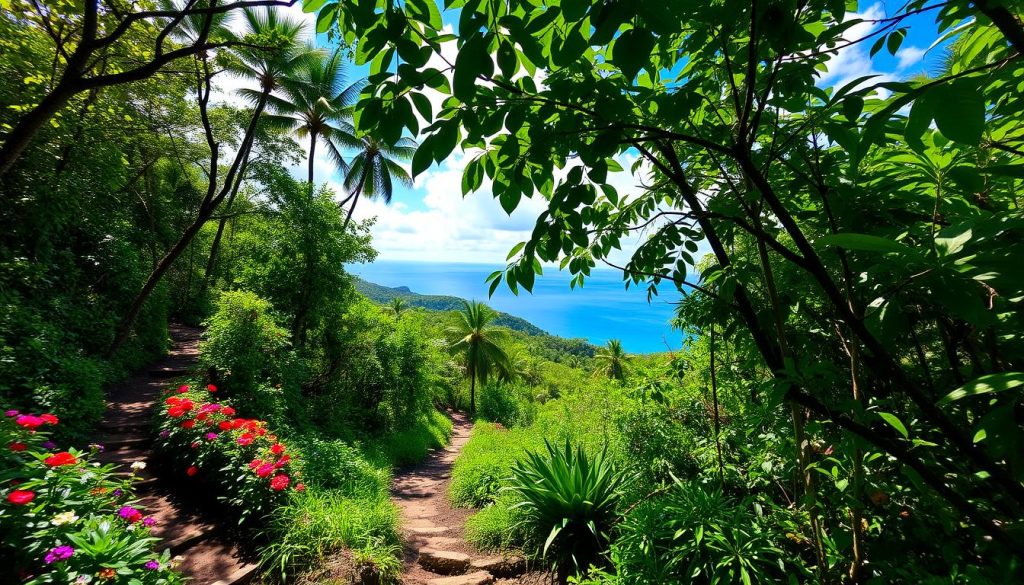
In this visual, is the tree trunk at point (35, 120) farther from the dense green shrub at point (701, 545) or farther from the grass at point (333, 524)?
the dense green shrub at point (701, 545)

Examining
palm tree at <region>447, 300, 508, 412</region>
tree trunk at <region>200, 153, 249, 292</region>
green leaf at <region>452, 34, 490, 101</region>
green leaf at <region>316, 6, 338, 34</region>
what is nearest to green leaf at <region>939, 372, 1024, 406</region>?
green leaf at <region>452, 34, 490, 101</region>

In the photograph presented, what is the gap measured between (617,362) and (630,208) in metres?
24.7

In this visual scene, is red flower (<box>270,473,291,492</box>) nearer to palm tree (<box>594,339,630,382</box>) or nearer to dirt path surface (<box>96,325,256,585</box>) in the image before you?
dirt path surface (<box>96,325,256,585</box>)

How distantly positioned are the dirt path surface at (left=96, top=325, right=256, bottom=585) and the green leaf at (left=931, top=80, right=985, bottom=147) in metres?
4.35

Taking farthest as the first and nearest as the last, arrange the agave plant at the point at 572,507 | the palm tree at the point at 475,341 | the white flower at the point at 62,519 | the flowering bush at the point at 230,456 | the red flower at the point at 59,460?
1. the palm tree at the point at 475,341
2. the flowering bush at the point at 230,456
3. the agave plant at the point at 572,507
4. the red flower at the point at 59,460
5. the white flower at the point at 62,519


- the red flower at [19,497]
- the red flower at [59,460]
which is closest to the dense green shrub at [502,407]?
the red flower at [59,460]

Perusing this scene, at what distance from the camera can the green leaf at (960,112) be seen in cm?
45

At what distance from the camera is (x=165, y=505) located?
152 inches

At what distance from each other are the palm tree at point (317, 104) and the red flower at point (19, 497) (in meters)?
11.2

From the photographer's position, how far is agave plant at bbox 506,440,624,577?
10.3 ft

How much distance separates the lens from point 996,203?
4.14 ft

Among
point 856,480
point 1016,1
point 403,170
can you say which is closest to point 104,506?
point 856,480

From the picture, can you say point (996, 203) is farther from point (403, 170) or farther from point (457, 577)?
point (403, 170)

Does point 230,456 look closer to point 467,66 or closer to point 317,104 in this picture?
point 467,66
